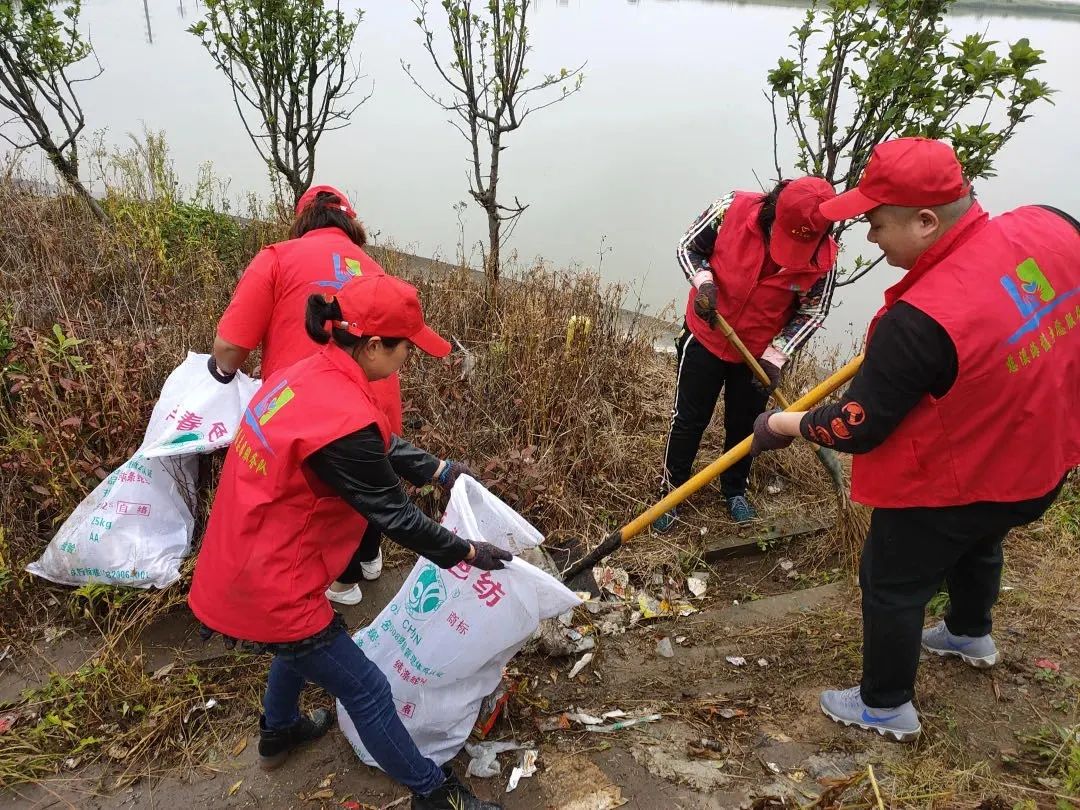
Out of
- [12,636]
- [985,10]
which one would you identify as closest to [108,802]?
[12,636]

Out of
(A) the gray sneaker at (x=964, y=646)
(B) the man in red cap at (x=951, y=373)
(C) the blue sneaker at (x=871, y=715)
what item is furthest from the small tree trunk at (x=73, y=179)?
(A) the gray sneaker at (x=964, y=646)

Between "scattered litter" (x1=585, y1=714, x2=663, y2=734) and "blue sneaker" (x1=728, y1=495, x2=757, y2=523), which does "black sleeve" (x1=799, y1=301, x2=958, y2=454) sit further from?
"blue sneaker" (x1=728, y1=495, x2=757, y2=523)

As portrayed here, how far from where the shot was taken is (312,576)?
1560mm

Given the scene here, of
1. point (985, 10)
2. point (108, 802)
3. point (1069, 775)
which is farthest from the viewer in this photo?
point (985, 10)

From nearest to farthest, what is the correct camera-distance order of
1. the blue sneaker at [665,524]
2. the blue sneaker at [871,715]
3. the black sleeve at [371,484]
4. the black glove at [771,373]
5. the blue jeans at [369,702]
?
the black sleeve at [371,484] < the blue jeans at [369,702] < the blue sneaker at [871,715] < the black glove at [771,373] < the blue sneaker at [665,524]

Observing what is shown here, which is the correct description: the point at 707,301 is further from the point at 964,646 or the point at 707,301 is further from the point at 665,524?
the point at 964,646

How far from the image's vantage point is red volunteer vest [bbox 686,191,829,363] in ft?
8.29

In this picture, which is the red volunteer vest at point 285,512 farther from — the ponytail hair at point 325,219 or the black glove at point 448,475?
the ponytail hair at point 325,219

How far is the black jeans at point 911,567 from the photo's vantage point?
67.7 inches

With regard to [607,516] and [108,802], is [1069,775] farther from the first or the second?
[108,802]

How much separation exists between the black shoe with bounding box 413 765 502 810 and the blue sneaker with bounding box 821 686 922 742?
1070 millimetres

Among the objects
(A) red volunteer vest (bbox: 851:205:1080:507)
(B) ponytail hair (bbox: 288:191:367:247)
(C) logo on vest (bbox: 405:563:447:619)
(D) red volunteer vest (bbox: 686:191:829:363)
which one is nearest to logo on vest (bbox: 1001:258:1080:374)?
(A) red volunteer vest (bbox: 851:205:1080:507)

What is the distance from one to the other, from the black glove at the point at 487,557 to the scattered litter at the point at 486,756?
0.71 metres

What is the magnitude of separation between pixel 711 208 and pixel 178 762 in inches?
104
